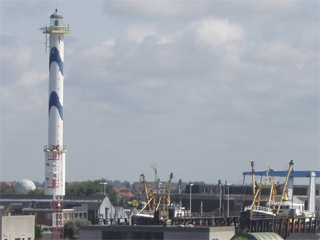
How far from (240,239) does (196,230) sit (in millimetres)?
7018

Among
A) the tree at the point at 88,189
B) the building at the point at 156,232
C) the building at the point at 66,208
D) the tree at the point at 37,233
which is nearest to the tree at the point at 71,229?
the tree at the point at 37,233

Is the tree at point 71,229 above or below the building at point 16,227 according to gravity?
below

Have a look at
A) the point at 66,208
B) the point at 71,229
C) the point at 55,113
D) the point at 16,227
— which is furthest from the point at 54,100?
the point at 16,227

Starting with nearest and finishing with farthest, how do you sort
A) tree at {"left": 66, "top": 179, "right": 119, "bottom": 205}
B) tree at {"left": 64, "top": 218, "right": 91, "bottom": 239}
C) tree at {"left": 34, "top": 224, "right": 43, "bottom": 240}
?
tree at {"left": 34, "top": 224, "right": 43, "bottom": 240} → tree at {"left": 64, "top": 218, "right": 91, "bottom": 239} → tree at {"left": 66, "top": 179, "right": 119, "bottom": 205}

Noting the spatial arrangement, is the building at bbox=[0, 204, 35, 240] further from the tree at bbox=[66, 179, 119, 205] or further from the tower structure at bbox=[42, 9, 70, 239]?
the tree at bbox=[66, 179, 119, 205]

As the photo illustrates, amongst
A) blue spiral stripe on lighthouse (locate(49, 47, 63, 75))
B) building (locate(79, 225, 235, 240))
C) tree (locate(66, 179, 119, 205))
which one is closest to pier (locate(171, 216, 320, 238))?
building (locate(79, 225, 235, 240))

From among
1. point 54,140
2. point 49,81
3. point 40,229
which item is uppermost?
point 49,81

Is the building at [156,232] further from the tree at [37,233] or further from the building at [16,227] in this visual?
the tree at [37,233]

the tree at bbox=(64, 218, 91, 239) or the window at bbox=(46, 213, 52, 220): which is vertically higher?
the window at bbox=(46, 213, 52, 220)

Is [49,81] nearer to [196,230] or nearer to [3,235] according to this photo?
[3,235]

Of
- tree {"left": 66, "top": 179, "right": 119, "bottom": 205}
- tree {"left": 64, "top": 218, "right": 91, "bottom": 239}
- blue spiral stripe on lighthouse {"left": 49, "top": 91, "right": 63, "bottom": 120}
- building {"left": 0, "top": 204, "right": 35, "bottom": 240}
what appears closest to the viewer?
building {"left": 0, "top": 204, "right": 35, "bottom": 240}

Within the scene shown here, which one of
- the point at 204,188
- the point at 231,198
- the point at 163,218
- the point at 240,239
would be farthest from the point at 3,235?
the point at 204,188

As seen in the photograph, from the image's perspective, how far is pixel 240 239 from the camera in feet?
219

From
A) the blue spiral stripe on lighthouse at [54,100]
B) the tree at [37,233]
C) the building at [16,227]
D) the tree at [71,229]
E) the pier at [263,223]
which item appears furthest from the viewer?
the blue spiral stripe on lighthouse at [54,100]
